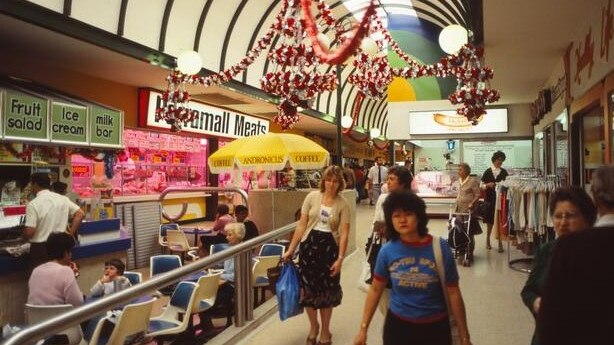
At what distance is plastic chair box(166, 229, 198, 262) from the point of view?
8070 mm

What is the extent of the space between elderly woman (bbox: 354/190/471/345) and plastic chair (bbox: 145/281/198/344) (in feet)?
6.30

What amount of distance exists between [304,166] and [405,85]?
6.42 m

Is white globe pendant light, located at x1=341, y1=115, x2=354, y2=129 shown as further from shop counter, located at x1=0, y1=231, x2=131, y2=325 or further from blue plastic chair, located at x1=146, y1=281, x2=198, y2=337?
blue plastic chair, located at x1=146, y1=281, x2=198, y2=337

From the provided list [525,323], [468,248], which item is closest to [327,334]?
[525,323]

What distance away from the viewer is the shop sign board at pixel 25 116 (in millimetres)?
6598

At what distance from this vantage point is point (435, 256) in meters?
2.51

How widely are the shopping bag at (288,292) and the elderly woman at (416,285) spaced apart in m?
1.52

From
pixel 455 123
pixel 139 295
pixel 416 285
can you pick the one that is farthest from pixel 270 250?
pixel 455 123

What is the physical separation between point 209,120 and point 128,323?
34.0 ft

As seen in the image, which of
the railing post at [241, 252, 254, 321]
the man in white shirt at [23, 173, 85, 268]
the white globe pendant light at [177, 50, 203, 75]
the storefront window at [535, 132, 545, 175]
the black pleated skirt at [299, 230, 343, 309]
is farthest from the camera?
the storefront window at [535, 132, 545, 175]

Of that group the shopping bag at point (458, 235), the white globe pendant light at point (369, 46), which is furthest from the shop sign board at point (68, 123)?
the shopping bag at point (458, 235)

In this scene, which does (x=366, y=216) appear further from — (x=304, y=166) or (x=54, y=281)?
(x=54, y=281)

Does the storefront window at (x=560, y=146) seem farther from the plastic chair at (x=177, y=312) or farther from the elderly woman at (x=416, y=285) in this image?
the elderly woman at (x=416, y=285)

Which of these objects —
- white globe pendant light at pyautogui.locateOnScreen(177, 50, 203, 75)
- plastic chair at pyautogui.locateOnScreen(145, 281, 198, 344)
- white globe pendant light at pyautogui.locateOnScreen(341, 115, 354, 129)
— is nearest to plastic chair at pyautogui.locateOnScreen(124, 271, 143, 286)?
plastic chair at pyautogui.locateOnScreen(145, 281, 198, 344)
